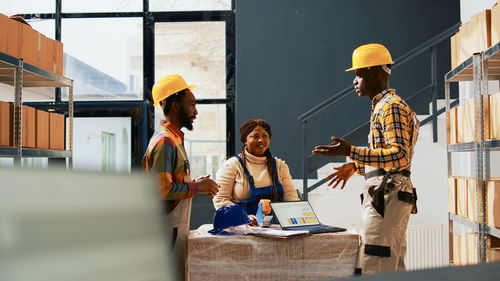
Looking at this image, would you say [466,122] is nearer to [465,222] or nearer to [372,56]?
[465,222]

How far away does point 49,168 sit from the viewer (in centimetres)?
20

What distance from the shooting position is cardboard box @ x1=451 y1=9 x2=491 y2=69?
2.79 meters

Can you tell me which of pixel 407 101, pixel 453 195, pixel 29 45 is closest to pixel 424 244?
pixel 407 101

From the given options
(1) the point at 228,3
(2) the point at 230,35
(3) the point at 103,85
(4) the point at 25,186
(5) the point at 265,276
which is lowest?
(5) the point at 265,276

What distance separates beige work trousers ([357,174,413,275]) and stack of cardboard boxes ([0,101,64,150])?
8.18ft

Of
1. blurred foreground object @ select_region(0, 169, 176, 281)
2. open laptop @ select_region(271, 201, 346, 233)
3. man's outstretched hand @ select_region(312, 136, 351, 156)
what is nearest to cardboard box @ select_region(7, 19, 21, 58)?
open laptop @ select_region(271, 201, 346, 233)

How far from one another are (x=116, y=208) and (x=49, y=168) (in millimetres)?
43

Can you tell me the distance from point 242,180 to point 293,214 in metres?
0.78

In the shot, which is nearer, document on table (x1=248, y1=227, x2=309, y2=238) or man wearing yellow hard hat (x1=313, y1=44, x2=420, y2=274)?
man wearing yellow hard hat (x1=313, y1=44, x2=420, y2=274)

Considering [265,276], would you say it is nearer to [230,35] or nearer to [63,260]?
[63,260]

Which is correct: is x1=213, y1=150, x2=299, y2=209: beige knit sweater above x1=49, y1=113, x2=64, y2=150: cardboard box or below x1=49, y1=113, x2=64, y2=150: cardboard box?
below

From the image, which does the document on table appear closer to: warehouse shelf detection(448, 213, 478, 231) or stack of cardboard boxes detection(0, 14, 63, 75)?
warehouse shelf detection(448, 213, 478, 231)

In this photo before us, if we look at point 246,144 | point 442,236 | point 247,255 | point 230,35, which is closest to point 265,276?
point 247,255

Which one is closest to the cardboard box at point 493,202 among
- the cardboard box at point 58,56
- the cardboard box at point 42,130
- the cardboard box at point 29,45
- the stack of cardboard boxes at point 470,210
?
the stack of cardboard boxes at point 470,210
